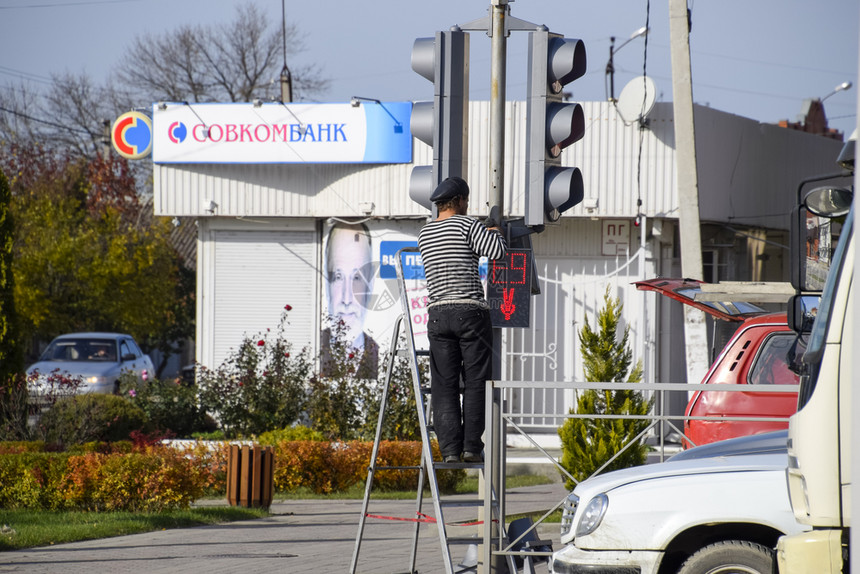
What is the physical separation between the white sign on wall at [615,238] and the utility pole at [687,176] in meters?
4.24

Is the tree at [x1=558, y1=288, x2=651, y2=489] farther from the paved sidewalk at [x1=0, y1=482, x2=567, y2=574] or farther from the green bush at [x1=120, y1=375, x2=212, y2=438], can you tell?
the green bush at [x1=120, y1=375, x2=212, y2=438]

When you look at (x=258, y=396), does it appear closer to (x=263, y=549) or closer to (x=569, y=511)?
(x=263, y=549)

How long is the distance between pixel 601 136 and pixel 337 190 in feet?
14.7

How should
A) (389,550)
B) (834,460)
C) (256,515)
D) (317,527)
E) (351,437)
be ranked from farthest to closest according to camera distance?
1. (351,437)
2. (256,515)
3. (317,527)
4. (389,550)
5. (834,460)

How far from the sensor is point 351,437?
15.1 meters

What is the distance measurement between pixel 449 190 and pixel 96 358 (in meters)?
17.0

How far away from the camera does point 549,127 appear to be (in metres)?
6.95

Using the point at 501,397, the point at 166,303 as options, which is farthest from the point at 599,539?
the point at 166,303

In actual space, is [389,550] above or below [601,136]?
below

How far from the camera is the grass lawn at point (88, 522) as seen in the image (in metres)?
9.01

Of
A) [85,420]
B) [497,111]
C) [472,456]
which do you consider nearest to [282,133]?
[85,420]

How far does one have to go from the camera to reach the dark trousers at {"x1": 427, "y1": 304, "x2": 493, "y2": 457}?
21.9 ft

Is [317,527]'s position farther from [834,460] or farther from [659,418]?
[834,460]

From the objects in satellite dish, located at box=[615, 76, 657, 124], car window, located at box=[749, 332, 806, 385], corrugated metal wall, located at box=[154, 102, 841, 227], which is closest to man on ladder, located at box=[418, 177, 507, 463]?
car window, located at box=[749, 332, 806, 385]
